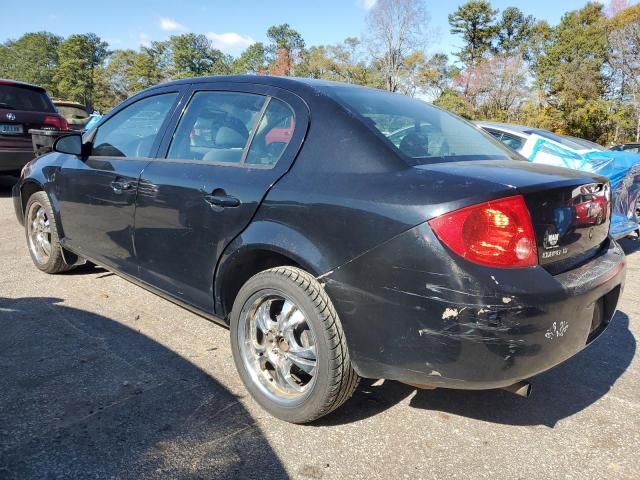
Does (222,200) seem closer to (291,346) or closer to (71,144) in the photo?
(291,346)

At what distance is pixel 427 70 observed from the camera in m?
44.5

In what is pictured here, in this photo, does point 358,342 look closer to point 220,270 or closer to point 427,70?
point 220,270

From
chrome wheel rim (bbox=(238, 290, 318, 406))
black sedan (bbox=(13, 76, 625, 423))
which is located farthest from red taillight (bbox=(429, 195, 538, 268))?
chrome wheel rim (bbox=(238, 290, 318, 406))

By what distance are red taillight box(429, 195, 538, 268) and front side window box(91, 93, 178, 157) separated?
2.09m

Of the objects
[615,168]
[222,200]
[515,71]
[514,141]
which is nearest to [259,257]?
[222,200]

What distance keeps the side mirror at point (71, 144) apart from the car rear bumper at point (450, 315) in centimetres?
254

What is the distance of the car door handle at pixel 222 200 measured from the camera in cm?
246

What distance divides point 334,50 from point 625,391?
49586 mm

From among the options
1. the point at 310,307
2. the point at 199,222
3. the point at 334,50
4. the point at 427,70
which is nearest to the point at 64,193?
the point at 199,222

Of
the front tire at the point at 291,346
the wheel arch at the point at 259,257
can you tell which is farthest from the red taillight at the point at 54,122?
the front tire at the point at 291,346

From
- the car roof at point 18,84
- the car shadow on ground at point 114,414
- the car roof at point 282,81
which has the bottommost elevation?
the car shadow on ground at point 114,414

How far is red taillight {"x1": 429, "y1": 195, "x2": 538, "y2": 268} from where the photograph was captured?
5.93ft

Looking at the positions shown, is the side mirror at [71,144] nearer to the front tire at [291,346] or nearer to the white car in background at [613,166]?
the front tire at [291,346]

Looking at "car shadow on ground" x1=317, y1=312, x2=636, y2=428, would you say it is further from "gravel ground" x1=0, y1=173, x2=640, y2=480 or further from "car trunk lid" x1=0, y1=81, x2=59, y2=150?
"car trunk lid" x1=0, y1=81, x2=59, y2=150
